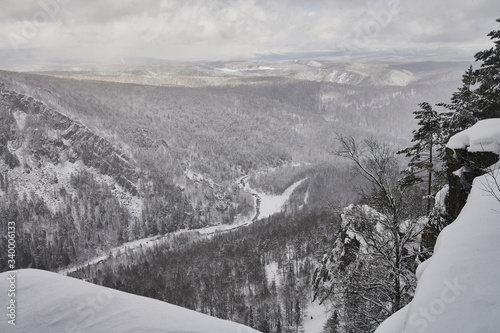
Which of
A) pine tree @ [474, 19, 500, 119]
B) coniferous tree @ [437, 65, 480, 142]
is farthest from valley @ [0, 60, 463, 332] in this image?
pine tree @ [474, 19, 500, 119]

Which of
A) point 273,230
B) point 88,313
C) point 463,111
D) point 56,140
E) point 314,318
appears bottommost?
point 273,230

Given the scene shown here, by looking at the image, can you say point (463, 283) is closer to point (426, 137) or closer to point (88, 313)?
point (88, 313)

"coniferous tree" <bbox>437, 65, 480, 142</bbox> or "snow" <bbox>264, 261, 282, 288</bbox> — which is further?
"snow" <bbox>264, 261, 282, 288</bbox>

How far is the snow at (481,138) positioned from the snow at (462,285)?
2960 mm

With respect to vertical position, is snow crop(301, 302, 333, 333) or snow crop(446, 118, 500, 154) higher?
snow crop(446, 118, 500, 154)

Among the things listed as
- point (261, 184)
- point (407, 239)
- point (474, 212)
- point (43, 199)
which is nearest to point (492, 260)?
point (474, 212)

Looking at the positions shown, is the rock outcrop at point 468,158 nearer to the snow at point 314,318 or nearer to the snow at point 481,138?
the snow at point 481,138

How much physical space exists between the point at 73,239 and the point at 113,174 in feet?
181

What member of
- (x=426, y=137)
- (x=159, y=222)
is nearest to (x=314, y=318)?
(x=426, y=137)

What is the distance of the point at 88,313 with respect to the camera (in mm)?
6301

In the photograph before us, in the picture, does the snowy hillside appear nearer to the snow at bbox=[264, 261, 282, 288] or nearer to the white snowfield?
the white snowfield

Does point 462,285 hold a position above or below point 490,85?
below

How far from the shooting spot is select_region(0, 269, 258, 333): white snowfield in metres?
5.97

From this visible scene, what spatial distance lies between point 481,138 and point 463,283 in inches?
248
